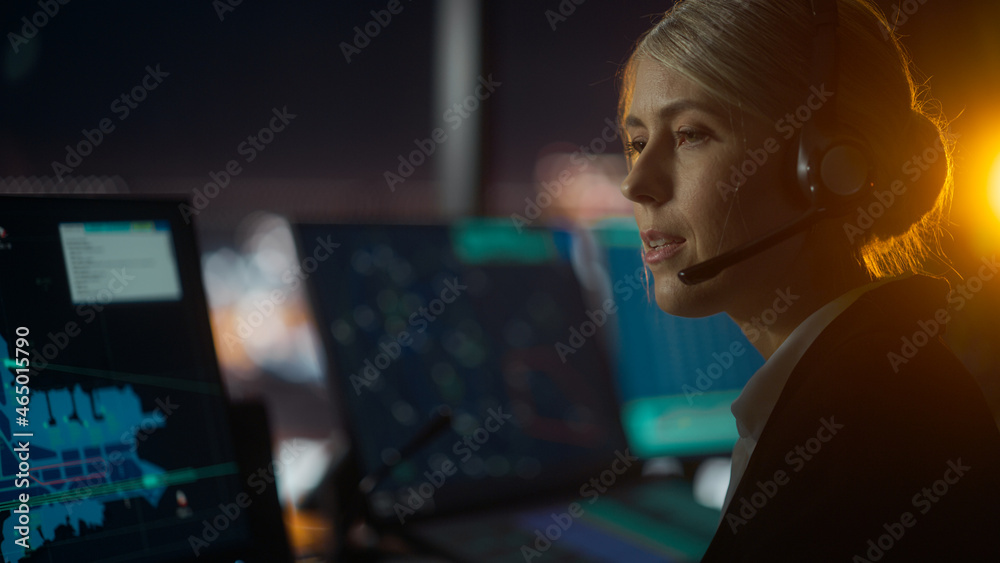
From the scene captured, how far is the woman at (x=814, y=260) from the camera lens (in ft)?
1.85

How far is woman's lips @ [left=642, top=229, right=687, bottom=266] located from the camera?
2.60 ft

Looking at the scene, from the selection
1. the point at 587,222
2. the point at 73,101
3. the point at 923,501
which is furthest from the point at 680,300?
the point at 73,101

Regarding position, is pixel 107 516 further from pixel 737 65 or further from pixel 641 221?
pixel 737 65

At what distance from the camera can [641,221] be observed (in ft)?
2.68
